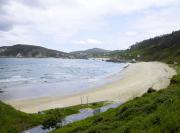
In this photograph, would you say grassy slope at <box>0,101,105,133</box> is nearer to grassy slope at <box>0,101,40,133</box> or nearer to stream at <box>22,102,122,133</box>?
grassy slope at <box>0,101,40,133</box>

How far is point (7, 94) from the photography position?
247 feet

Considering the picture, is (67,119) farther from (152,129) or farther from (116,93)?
(116,93)

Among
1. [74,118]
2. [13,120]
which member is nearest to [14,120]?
[13,120]

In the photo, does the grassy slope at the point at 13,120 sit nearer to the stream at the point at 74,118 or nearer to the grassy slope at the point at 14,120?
the grassy slope at the point at 14,120

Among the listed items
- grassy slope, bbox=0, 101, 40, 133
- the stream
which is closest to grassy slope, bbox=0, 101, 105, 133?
grassy slope, bbox=0, 101, 40, 133

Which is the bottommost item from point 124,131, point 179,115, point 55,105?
point 55,105

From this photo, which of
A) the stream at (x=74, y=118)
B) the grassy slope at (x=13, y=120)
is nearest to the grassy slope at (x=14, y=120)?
the grassy slope at (x=13, y=120)

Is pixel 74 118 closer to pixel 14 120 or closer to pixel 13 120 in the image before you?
pixel 14 120

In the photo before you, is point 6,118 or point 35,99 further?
point 35,99

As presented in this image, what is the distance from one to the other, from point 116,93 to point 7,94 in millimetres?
28362

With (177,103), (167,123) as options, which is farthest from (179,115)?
(177,103)

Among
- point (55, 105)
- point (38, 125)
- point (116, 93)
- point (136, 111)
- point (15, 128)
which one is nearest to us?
point (136, 111)

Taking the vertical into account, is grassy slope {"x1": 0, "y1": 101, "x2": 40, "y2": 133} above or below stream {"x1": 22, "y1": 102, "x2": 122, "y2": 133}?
above

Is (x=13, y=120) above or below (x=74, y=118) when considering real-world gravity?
above
